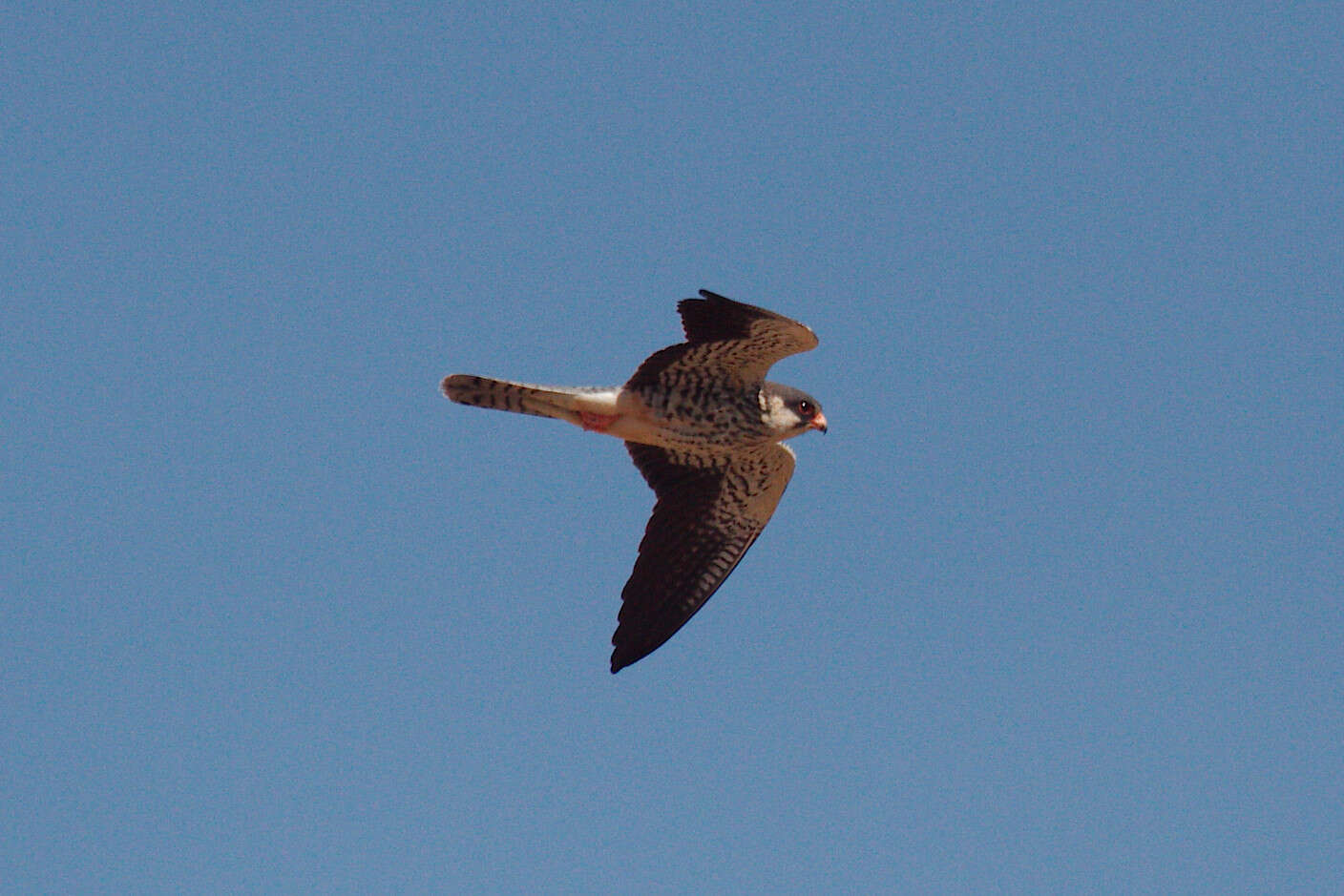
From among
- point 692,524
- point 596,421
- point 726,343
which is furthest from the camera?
point 692,524

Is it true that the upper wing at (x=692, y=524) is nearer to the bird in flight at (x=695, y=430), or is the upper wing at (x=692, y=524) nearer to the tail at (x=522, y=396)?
the bird in flight at (x=695, y=430)

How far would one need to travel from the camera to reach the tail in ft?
36.9

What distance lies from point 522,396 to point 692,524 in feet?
6.37

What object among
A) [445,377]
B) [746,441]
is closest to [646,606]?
[746,441]

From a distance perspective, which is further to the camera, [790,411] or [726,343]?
[790,411]

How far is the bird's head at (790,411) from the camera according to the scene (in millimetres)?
11617

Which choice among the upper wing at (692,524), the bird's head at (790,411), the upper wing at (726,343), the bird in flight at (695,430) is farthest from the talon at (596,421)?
the bird's head at (790,411)

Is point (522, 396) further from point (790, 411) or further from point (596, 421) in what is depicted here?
point (790, 411)

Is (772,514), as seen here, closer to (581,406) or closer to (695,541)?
(695,541)

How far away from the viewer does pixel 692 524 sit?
40.9 ft

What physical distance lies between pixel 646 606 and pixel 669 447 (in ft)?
4.06

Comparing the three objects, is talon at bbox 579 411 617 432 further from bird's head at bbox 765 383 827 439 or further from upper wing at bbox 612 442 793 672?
bird's head at bbox 765 383 827 439

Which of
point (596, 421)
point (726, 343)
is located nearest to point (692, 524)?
point (596, 421)

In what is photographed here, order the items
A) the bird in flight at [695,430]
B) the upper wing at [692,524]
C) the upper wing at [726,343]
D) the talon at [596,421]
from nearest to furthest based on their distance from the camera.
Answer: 1. the upper wing at [726,343]
2. the bird in flight at [695,430]
3. the talon at [596,421]
4. the upper wing at [692,524]
